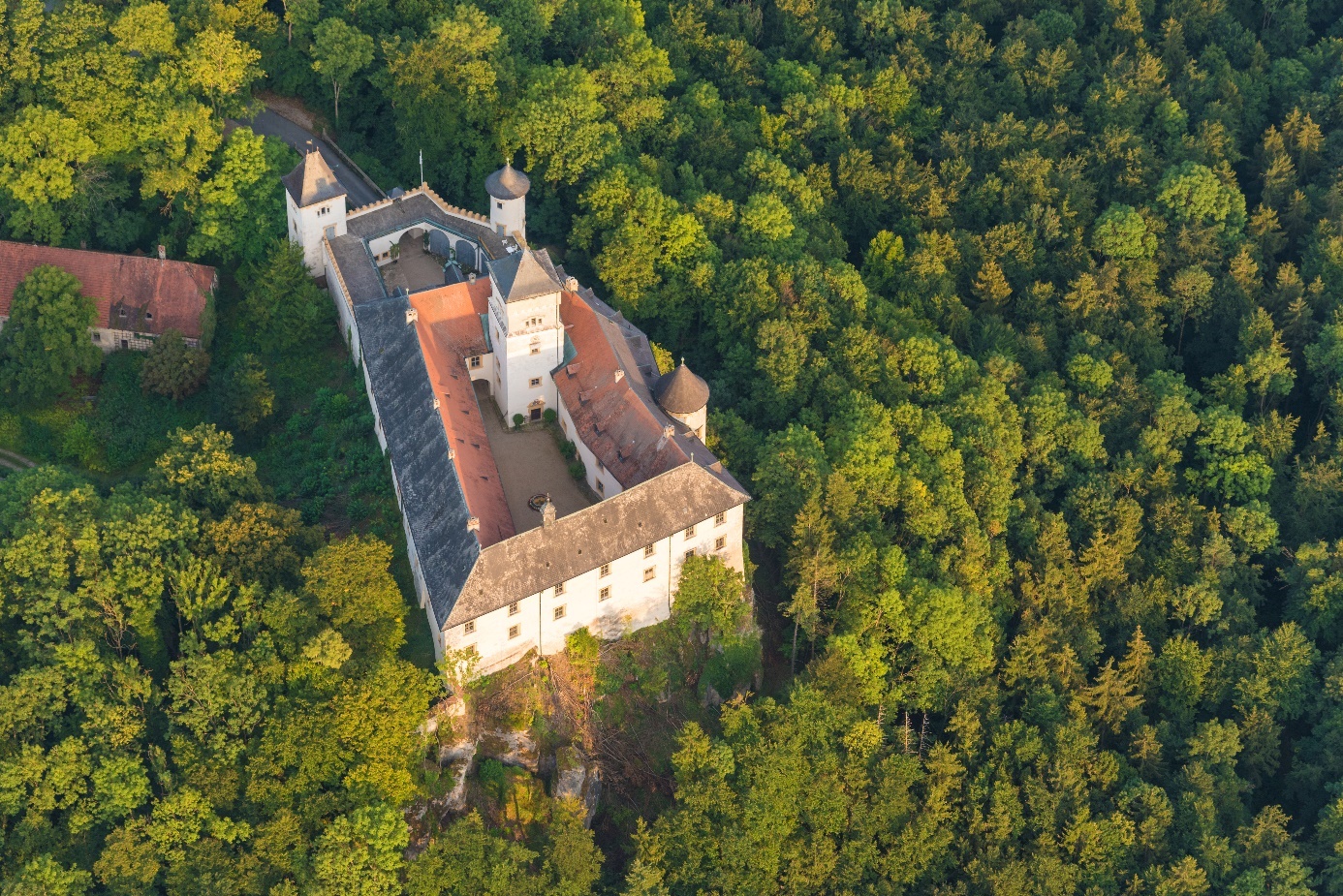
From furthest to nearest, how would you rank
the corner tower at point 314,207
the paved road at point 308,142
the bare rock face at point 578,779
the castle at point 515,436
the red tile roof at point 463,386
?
1. the paved road at point 308,142
2. the corner tower at point 314,207
3. the red tile roof at point 463,386
4. the bare rock face at point 578,779
5. the castle at point 515,436

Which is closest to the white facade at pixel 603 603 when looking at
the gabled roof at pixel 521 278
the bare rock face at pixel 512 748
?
the bare rock face at pixel 512 748

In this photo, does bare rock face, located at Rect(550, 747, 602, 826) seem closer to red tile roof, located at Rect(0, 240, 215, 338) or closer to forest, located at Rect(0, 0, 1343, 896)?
forest, located at Rect(0, 0, 1343, 896)

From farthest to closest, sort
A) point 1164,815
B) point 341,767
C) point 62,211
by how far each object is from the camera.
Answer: point 62,211, point 1164,815, point 341,767

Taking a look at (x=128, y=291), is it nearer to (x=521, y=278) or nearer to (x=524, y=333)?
(x=524, y=333)

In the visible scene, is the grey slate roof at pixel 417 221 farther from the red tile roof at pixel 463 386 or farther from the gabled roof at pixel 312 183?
the red tile roof at pixel 463 386

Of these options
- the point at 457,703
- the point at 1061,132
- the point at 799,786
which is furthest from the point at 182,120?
the point at 1061,132

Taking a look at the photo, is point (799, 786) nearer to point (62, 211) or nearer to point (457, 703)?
point (457, 703)

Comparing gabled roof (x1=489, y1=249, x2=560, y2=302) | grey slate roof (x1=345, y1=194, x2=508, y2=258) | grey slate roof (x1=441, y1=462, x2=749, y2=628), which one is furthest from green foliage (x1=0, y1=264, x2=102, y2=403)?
grey slate roof (x1=441, y1=462, x2=749, y2=628)
